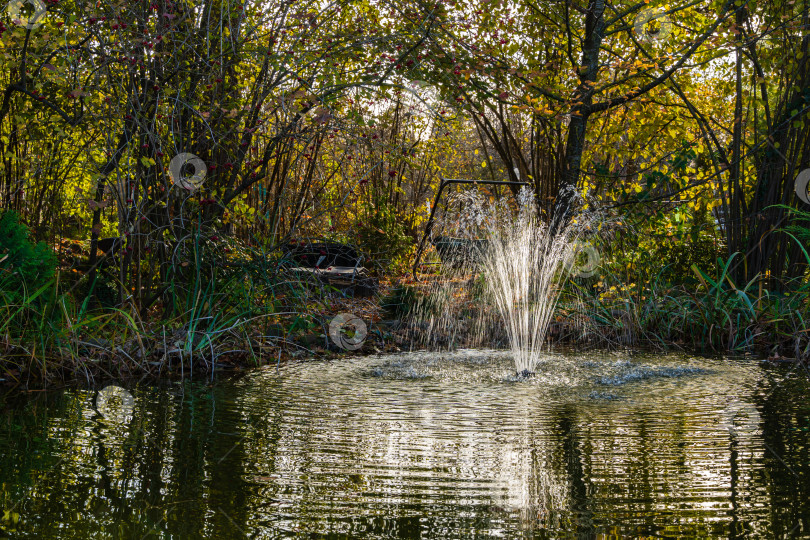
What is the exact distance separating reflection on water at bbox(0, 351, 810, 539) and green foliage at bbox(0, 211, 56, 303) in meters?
0.87

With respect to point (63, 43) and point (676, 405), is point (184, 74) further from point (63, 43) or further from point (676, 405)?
point (676, 405)

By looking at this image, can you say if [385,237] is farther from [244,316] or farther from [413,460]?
[413,460]

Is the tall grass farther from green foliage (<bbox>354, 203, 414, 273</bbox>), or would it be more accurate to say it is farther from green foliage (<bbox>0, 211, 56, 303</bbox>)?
green foliage (<bbox>0, 211, 56, 303</bbox>)

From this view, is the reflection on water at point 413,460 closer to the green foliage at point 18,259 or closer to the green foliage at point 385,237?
the green foliage at point 18,259

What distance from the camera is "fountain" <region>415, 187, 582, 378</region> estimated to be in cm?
598

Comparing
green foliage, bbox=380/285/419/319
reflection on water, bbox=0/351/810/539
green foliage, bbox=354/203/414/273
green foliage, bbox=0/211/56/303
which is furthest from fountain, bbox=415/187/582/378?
green foliage, bbox=0/211/56/303

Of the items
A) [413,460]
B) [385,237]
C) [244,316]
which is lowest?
[413,460]

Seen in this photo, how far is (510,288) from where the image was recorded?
21.7ft

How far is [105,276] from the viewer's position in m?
5.98

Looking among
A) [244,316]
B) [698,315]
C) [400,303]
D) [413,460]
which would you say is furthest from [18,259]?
[698,315]

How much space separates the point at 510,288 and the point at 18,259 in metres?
4.07

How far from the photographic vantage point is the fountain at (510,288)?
5984mm

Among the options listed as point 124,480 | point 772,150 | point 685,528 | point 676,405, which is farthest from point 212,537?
point 772,150

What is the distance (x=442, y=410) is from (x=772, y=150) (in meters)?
4.55
